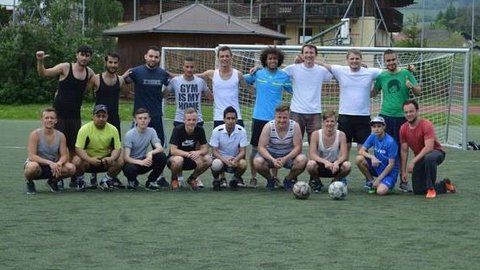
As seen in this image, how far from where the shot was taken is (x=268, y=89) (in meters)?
11.3

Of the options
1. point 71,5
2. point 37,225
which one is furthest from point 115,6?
point 37,225

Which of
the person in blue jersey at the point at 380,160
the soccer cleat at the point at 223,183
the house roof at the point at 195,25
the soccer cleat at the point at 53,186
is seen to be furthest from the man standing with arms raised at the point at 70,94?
the house roof at the point at 195,25

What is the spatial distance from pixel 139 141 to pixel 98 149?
474 millimetres

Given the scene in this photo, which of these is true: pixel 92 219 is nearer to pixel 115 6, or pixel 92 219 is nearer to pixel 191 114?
pixel 191 114

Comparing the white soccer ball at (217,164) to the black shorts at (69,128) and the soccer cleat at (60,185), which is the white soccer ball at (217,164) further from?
the soccer cleat at (60,185)

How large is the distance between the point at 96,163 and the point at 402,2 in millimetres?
45656

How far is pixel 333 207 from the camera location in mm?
9305

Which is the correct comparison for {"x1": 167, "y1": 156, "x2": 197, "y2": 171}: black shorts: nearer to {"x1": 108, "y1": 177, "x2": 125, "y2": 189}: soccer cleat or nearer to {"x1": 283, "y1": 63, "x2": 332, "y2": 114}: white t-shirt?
{"x1": 108, "y1": 177, "x2": 125, "y2": 189}: soccer cleat

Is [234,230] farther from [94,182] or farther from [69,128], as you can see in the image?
[69,128]

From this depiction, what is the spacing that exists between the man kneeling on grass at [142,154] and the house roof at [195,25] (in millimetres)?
23027

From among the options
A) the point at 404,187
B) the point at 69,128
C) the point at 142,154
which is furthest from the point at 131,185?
the point at 404,187

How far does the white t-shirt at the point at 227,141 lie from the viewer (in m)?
10.9

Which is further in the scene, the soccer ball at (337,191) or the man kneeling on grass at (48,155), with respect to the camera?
the man kneeling on grass at (48,155)

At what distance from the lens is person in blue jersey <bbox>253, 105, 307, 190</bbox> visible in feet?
35.3
